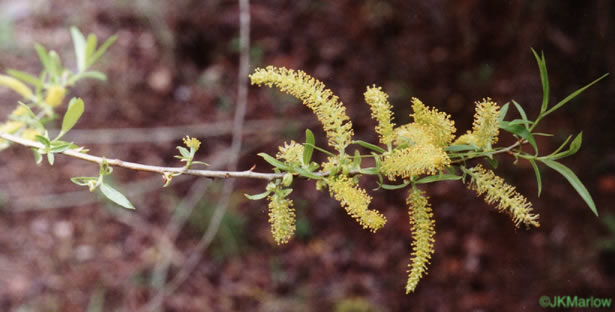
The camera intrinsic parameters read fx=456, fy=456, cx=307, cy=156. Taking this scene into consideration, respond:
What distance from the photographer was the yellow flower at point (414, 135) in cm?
92

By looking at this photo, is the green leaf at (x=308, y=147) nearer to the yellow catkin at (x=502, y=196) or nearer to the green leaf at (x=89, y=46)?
the yellow catkin at (x=502, y=196)

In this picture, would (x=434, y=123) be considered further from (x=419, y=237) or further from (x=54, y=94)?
(x=54, y=94)

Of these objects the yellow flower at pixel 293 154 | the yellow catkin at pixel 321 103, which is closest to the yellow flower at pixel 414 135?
the yellow catkin at pixel 321 103

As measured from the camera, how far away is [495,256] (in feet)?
9.26

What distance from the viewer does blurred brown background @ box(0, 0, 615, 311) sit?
2.76 metres

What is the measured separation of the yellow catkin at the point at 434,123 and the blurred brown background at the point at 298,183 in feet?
6.88

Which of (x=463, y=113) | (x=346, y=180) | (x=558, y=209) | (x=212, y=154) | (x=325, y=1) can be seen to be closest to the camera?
(x=346, y=180)

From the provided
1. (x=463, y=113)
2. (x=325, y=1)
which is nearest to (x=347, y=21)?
(x=325, y=1)

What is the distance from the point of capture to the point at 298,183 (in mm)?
3215

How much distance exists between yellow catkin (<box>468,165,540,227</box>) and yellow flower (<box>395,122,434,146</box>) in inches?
5.3

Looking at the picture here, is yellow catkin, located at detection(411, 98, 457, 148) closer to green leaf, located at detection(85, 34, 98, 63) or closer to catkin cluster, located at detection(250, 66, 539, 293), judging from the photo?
catkin cluster, located at detection(250, 66, 539, 293)

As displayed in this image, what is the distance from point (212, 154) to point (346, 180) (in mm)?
2538

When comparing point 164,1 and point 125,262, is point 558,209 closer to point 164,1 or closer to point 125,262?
point 125,262

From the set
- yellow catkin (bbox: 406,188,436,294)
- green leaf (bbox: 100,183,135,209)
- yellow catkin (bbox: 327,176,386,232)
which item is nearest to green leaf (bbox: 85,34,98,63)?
green leaf (bbox: 100,183,135,209)
